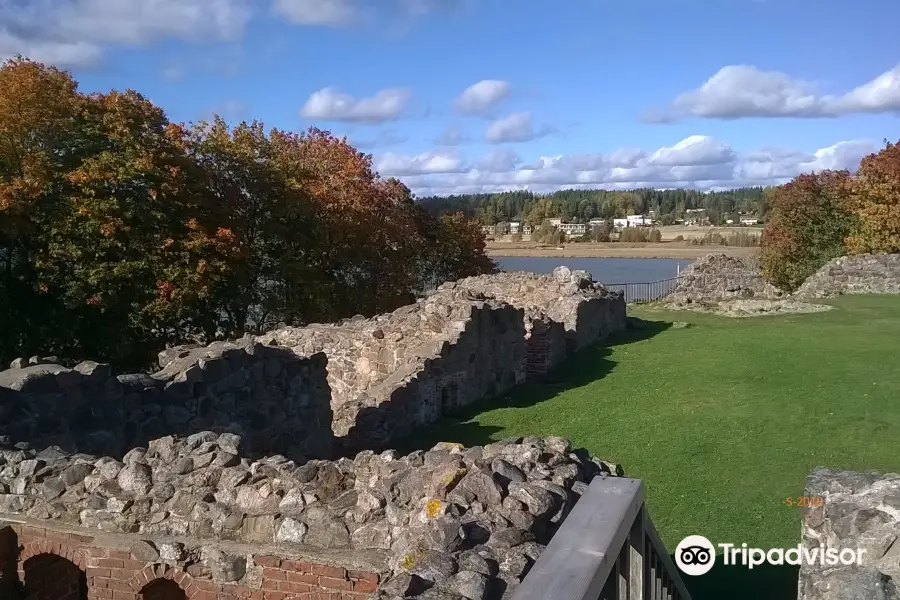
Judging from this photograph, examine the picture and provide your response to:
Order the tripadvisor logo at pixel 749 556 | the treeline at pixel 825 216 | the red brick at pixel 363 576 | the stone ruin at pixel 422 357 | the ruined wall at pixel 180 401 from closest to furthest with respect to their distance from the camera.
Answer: the tripadvisor logo at pixel 749 556 < the red brick at pixel 363 576 < the ruined wall at pixel 180 401 < the stone ruin at pixel 422 357 < the treeline at pixel 825 216

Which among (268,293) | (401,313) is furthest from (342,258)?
(401,313)

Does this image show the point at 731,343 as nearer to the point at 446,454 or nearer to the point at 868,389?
the point at 868,389

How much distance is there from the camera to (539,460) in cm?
514

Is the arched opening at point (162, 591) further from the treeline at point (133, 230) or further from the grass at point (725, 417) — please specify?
the treeline at point (133, 230)

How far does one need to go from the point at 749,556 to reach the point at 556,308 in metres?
12.0

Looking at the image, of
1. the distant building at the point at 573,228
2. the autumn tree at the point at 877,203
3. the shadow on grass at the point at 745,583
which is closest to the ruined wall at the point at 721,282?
the autumn tree at the point at 877,203

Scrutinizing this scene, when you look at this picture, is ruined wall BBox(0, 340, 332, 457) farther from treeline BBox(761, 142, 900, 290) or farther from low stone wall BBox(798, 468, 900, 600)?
treeline BBox(761, 142, 900, 290)

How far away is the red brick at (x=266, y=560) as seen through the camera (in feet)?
15.3

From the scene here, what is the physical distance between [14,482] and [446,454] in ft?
10.3

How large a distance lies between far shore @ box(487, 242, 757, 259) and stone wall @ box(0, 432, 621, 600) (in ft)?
175

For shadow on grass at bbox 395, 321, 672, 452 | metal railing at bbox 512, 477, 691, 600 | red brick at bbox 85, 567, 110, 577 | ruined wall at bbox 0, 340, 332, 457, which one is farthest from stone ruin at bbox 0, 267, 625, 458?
metal railing at bbox 512, 477, 691, 600

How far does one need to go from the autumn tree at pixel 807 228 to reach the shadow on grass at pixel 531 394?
56.0 ft

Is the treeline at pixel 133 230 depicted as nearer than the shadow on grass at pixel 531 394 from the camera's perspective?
No

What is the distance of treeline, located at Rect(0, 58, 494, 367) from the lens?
16.1m
